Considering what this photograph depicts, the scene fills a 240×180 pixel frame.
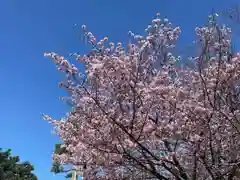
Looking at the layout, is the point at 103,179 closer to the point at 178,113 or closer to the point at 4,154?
the point at 178,113

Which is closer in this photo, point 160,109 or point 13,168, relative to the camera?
point 160,109

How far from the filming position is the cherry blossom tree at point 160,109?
584 cm

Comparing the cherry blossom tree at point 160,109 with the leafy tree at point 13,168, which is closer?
the cherry blossom tree at point 160,109

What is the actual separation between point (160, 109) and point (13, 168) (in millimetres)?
16443

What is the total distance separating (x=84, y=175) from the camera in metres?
7.52

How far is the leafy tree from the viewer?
19.2m

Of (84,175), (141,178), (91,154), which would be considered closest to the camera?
(91,154)

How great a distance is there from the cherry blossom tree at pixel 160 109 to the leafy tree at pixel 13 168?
14.0m

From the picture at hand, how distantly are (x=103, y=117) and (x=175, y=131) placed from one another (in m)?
1.27

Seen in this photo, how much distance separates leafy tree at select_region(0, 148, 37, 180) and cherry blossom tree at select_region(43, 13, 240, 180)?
553 inches

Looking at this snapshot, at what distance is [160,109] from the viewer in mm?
6148

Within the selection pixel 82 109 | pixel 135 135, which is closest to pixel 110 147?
pixel 135 135

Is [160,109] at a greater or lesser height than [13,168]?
lesser

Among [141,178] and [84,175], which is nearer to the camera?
[141,178]
